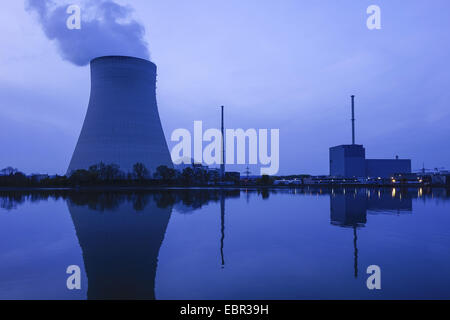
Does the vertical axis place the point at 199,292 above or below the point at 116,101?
below

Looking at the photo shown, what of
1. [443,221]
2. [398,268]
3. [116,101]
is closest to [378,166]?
[116,101]

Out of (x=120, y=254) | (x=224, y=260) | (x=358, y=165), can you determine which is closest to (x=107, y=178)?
(x=120, y=254)

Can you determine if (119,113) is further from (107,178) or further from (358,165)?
(358,165)

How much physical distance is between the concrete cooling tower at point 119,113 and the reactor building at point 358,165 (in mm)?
37144

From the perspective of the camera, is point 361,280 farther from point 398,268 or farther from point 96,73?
point 96,73

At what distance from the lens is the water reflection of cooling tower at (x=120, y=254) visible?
296 centimetres

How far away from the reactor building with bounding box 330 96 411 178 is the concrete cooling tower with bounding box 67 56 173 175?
37144 millimetres

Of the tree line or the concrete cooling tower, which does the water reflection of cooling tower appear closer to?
the concrete cooling tower

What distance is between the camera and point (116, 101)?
26250mm

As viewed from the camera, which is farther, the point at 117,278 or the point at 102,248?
the point at 102,248

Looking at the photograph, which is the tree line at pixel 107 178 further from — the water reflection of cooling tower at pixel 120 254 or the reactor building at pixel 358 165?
the reactor building at pixel 358 165

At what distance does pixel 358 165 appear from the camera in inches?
2208

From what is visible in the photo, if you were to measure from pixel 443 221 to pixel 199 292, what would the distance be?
24.1 ft

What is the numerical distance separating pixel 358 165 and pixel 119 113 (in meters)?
46.5
